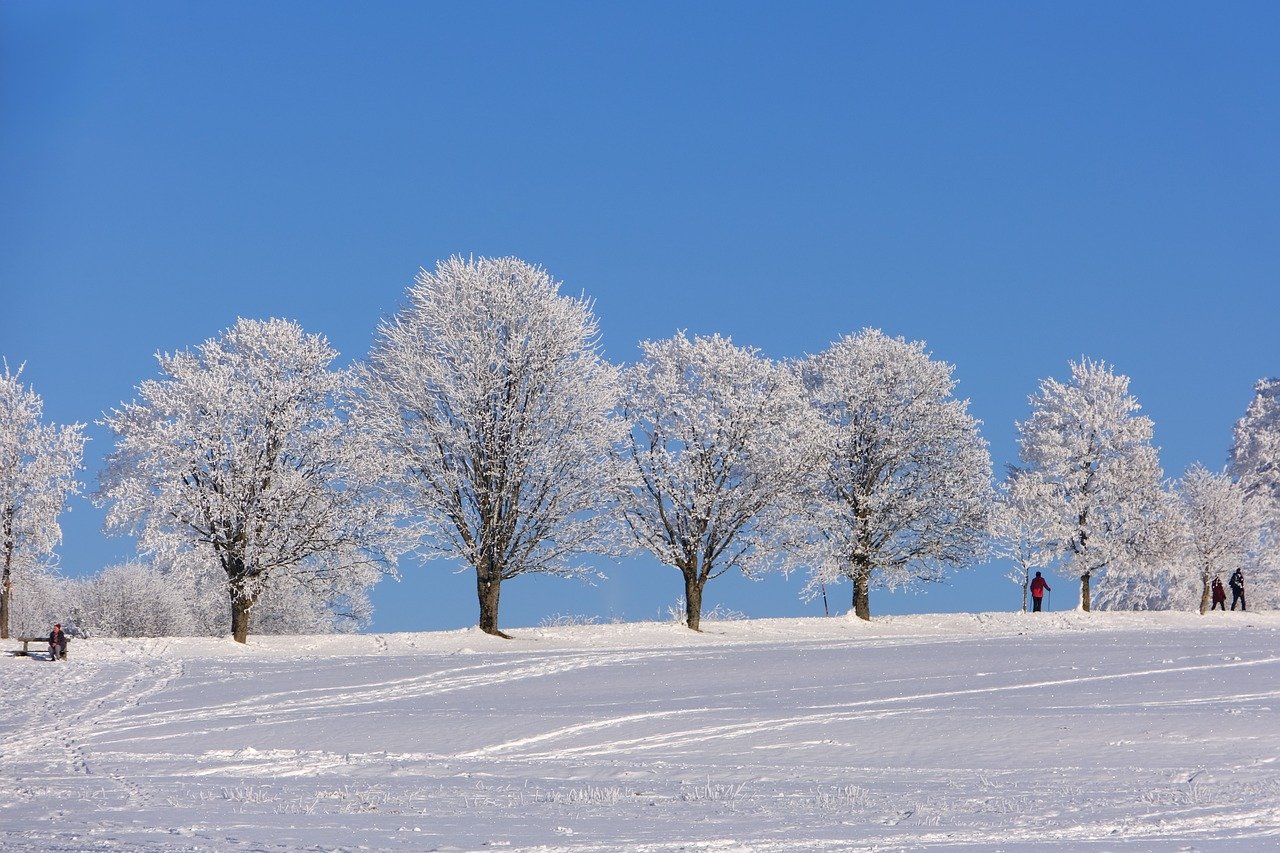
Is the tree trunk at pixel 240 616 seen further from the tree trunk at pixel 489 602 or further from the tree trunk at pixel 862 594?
the tree trunk at pixel 862 594

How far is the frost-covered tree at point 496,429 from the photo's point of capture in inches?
1602

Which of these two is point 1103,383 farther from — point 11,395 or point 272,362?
point 11,395

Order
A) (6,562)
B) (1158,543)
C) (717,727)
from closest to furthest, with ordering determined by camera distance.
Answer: (717,727)
(6,562)
(1158,543)

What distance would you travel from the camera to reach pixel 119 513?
39.1 metres

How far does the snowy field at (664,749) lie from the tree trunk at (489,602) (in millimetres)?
6849

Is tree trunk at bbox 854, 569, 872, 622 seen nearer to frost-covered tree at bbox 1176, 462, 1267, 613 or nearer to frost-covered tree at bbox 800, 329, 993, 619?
frost-covered tree at bbox 800, 329, 993, 619

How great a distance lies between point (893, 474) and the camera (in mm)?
48125

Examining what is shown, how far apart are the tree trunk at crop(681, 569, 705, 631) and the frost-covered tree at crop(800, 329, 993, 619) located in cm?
446

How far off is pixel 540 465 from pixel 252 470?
9118mm

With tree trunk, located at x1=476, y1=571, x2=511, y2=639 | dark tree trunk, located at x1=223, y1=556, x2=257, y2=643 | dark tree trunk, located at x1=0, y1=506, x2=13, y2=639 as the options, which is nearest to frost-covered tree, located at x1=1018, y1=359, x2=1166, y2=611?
tree trunk, located at x1=476, y1=571, x2=511, y2=639

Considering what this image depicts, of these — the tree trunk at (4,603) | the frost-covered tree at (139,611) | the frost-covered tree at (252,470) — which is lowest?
the frost-covered tree at (139,611)

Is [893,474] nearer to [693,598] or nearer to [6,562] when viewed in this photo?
[693,598]

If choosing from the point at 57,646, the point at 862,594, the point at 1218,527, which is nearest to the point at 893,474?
the point at 862,594

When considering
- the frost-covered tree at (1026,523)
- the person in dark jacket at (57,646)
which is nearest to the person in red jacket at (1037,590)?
the frost-covered tree at (1026,523)
